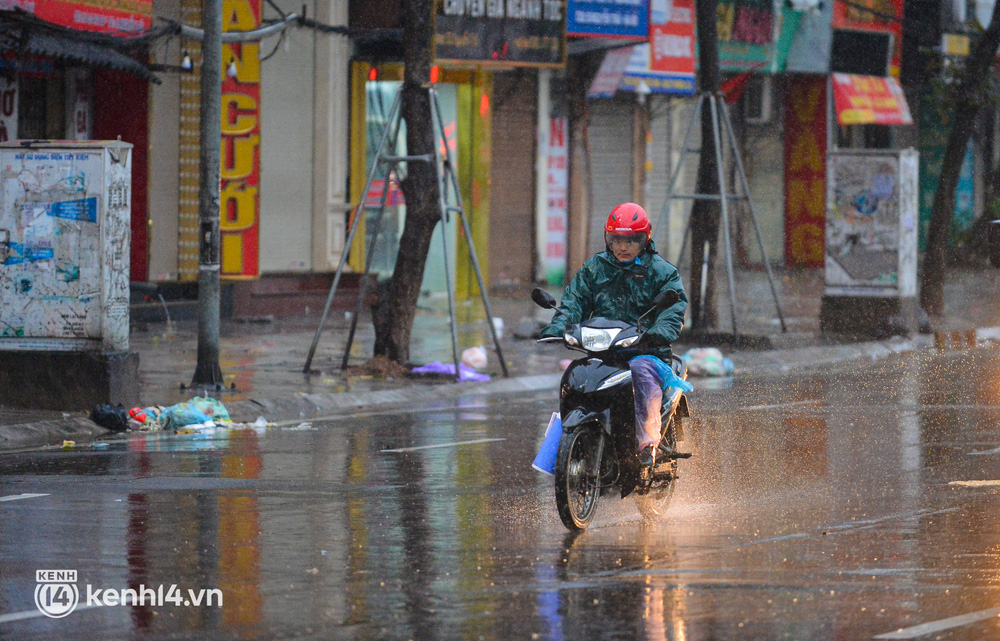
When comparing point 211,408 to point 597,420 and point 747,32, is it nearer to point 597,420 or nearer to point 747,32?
point 597,420

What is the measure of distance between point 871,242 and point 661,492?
507 inches

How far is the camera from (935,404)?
44.9ft

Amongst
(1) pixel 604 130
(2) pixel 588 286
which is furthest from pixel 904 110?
(2) pixel 588 286

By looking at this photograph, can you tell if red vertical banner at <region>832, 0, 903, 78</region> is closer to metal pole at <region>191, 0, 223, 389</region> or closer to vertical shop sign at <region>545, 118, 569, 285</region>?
vertical shop sign at <region>545, 118, 569, 285</region>

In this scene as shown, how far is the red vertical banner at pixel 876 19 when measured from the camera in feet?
112

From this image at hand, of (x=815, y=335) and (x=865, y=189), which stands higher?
(x=865, y=189)

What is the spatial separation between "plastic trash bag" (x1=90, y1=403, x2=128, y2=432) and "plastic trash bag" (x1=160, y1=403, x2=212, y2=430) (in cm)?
32

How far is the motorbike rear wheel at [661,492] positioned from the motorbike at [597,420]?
11 centimetres

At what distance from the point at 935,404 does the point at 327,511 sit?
6970mm

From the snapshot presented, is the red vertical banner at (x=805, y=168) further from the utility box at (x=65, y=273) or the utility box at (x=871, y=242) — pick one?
the utility box at (x=65, y=273)

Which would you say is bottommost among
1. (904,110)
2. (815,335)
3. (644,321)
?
(815,335)

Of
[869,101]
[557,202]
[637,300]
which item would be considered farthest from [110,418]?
[869,101]

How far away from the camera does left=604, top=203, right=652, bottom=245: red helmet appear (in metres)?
8.21

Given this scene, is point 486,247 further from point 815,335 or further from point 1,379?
point 1,379
